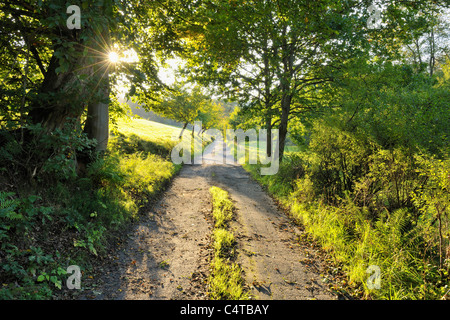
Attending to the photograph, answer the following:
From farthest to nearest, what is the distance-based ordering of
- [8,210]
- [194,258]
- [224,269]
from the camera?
[194,258] < [224,269] < [8,210]

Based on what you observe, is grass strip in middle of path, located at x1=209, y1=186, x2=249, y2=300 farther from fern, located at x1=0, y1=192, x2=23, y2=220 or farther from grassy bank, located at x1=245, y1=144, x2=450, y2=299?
fern, located at x1=0, y1=192, x2=23, y2=220

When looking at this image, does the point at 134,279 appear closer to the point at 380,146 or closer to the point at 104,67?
the point at 104,67

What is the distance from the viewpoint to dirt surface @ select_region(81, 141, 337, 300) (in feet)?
14.0

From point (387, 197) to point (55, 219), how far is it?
7864mm

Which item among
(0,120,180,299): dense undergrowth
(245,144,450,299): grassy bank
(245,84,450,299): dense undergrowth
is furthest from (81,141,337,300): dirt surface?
(245,84,450,299): dense undergrowth

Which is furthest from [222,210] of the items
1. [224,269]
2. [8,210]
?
[8,210]

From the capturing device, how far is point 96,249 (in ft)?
16.2

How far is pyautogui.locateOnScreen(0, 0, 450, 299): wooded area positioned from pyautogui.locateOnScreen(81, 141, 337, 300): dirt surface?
0.67 m

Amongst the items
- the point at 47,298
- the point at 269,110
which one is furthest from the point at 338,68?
the point at 47,298

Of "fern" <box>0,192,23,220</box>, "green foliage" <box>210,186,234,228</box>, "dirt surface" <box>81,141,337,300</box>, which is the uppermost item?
"fern" <box>0,192,23,220</box>

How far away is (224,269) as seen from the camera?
4738 mm

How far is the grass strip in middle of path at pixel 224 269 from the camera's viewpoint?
162 inches

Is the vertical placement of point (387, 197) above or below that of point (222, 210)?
above

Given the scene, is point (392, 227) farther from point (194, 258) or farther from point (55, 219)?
point (55, 219)
